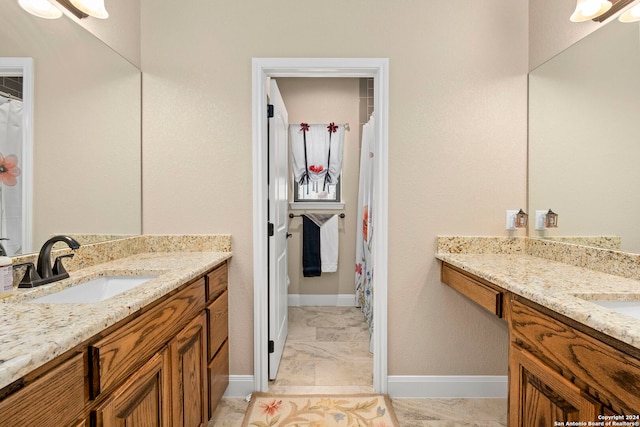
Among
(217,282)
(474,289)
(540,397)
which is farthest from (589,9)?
(217,282)

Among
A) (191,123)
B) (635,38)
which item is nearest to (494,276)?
(635,38)

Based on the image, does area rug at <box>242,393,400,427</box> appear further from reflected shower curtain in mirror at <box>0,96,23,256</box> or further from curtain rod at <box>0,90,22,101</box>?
curtain rod at <box>0,90,22,101</box>

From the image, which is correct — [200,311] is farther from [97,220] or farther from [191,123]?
[191,123]

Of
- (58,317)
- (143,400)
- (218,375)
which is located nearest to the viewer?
(58,317)

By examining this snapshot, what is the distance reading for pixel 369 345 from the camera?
2.62 metres

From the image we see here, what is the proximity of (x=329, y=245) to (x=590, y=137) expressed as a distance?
95.5 inches

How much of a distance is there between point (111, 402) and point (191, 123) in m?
1.54

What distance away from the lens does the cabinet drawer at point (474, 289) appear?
1364 millimetres

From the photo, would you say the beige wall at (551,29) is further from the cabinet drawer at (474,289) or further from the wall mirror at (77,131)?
the wall mirror at (77,131)

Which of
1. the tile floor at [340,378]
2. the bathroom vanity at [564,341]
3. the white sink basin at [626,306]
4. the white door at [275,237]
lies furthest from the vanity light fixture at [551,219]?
the white door at [275,237]

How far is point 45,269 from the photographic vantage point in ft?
3.84

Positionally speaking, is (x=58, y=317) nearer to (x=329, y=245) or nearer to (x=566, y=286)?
(x=566, y=286)

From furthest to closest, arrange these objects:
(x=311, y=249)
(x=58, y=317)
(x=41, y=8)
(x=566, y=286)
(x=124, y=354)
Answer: (x=311, y=249) → (x=41, y=8) → (x=566, y=286) → (x=124, y=354) → (x=58, y=317)

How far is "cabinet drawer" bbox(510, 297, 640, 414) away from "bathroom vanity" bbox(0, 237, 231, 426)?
1.28 meters
